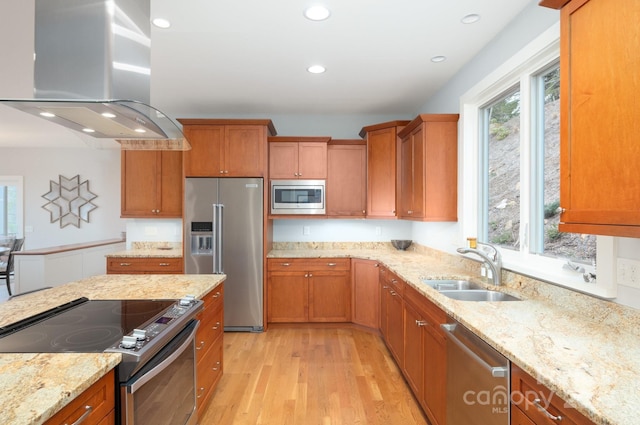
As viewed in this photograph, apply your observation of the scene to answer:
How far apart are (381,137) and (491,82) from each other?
1.55m

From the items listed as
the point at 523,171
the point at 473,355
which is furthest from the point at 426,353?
the point at 523,171

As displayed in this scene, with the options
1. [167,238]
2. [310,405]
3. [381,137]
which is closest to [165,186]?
[167,238]

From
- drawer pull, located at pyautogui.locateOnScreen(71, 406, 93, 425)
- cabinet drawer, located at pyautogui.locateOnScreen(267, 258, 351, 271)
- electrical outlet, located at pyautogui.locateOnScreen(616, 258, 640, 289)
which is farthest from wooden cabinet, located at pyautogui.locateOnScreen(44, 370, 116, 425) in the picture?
cabinet drawer, located at pyautogui.locateOnScreen(267, 258, 351, 271)

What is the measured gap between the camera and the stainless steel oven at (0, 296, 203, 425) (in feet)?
4.01

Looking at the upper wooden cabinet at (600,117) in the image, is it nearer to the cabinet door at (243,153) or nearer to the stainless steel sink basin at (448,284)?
the stainless steel sink basin at (448,284)

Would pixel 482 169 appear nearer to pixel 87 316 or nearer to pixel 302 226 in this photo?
pixel 302 226

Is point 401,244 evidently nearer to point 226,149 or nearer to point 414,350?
point 414,350

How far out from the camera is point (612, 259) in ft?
4.83

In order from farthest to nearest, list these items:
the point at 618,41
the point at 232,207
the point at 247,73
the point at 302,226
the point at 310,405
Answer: the point at 302,226, the point at 232,207, the point at 247,73, the point at 310,405, the point at 618,41

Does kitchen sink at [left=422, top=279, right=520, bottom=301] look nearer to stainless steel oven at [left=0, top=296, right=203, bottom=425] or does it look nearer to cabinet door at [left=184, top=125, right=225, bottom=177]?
stainless steel oven at [left=0, top=296, right=203, bottom=425]

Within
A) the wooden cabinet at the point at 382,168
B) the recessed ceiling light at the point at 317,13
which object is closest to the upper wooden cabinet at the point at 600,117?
the recessed ceiling light at the point at 317,13

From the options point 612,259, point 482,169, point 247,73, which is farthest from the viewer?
point 247,73

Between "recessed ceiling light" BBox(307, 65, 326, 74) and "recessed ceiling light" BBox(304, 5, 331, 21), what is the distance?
74 centimetres

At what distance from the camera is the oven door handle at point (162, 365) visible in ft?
4.01
